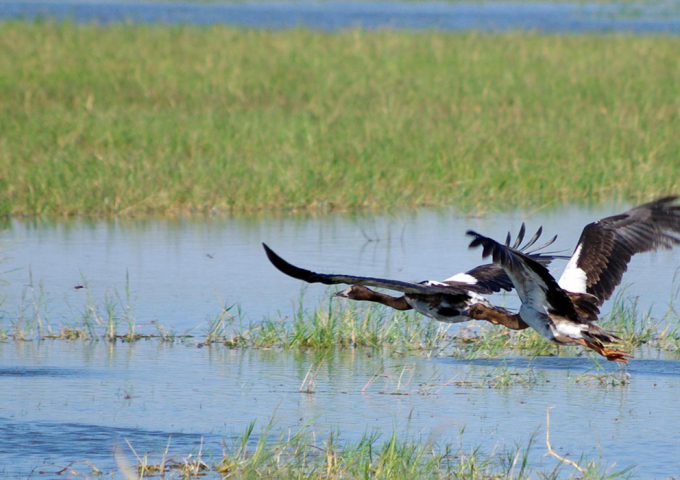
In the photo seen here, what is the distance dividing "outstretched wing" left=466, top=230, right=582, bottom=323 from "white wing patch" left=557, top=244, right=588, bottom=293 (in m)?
0.27

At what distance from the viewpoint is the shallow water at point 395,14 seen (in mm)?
31516

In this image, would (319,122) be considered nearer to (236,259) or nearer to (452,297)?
(236,259)

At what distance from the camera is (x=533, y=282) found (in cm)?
588

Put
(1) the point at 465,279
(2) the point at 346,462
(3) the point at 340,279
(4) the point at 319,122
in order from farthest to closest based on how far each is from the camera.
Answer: (4) the point at 319,122, (1) the point at 465,279, (3) the point at 340,279, (2) the point at 346,462

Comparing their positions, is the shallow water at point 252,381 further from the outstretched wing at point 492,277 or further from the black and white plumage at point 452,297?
the outstretched wing at point 492,277

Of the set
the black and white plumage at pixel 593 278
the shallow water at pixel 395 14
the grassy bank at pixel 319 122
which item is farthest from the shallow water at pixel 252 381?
the shallow water at pixel 395 14

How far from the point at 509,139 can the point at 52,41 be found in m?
7.15

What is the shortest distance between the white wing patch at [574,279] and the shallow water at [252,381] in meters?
0.52

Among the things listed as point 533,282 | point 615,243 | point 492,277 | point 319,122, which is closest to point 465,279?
point 492,277

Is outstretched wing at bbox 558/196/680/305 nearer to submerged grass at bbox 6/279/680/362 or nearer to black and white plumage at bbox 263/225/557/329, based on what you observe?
black and white plumage at bbox 263/225/557/329

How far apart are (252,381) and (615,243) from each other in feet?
6.53

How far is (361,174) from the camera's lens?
38.7 feet

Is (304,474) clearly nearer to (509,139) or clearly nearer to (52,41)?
(509,139)

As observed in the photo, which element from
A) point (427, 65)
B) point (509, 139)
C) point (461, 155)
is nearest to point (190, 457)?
point (461, 155)
